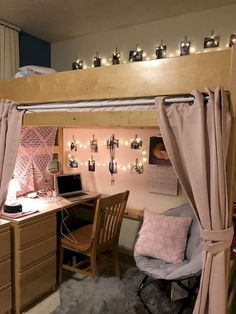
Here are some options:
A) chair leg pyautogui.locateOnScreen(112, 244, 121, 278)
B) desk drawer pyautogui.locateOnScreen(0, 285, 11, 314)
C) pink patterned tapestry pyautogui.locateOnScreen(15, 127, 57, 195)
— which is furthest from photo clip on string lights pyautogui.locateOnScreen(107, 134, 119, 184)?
desk drawer pyautogui.locateOnScreen(0, 285, 11, 314)

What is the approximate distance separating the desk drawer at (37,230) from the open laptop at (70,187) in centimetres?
45

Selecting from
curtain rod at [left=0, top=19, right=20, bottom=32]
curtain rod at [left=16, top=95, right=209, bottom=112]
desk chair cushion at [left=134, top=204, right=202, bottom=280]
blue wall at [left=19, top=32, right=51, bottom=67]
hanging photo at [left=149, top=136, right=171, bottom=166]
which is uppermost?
curtain rod at [left=0, top=19, right=20, bottom=32]

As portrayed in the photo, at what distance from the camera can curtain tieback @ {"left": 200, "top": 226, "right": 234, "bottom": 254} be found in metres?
1.34

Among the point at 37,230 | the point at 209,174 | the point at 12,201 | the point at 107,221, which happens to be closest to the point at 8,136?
the point at 12,201

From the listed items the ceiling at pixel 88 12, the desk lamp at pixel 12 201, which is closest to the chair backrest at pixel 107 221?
the desk lamp at pixel 12 201

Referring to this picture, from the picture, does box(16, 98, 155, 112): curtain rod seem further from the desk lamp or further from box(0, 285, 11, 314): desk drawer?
box(0, 285, 11, 314): desk drawer

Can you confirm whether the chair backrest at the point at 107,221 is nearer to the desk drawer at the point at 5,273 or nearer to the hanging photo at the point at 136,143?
the hanging photo at the point at 136,143

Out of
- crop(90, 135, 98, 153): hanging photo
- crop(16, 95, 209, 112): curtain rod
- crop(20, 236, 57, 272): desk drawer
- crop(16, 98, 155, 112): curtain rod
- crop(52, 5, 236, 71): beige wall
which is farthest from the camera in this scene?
crop(90, 135, 98, 153): hanging photo

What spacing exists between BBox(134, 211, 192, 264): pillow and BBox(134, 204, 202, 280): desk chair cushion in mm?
48

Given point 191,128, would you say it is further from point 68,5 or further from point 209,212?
point 68,5

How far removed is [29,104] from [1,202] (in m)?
0.82

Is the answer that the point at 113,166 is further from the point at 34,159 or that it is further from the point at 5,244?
the point at 5,244

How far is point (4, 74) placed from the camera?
2.99m

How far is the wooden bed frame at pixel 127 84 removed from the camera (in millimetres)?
1340
